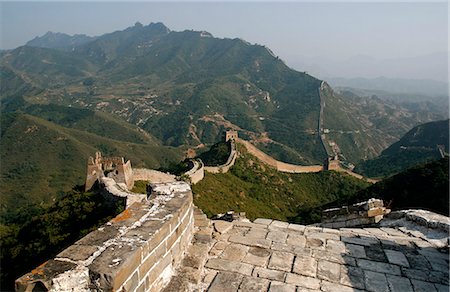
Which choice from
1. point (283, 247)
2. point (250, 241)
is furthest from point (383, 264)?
point (250, 241)

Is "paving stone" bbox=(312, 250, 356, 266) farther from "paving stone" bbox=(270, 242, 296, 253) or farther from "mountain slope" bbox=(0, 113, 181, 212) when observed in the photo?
"mountain slope" bbox=(0, 113, 181, 212)

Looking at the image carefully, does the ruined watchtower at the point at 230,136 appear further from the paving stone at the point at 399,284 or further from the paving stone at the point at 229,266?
the paving stone at the point at 399,284

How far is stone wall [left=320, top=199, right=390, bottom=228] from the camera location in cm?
820

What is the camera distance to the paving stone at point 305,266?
4.49 meters

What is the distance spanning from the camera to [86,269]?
2971 millimetres

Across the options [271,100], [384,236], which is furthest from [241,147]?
[271,100]

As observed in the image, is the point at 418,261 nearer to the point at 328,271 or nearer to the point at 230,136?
the point at 328,271

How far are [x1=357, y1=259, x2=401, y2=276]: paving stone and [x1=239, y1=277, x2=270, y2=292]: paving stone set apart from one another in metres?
1.53

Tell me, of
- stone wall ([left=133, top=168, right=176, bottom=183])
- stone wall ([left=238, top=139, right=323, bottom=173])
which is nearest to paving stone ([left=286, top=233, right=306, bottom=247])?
stone wall ([left=133, top=168, right=176, bottom=183])

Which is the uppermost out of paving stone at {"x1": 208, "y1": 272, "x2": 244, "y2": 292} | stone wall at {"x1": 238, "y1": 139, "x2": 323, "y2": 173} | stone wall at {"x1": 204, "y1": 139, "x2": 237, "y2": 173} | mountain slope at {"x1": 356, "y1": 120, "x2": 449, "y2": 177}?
paving stone at {"x1": 208, "y1": 272, "x2": 244, "y2": 292}

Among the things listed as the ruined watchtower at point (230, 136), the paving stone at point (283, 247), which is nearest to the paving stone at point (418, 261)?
the paving stone at point (283, 247)

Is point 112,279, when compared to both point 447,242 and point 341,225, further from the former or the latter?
point 341,225

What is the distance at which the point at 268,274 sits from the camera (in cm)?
439

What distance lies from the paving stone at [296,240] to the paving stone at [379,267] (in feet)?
2.78
